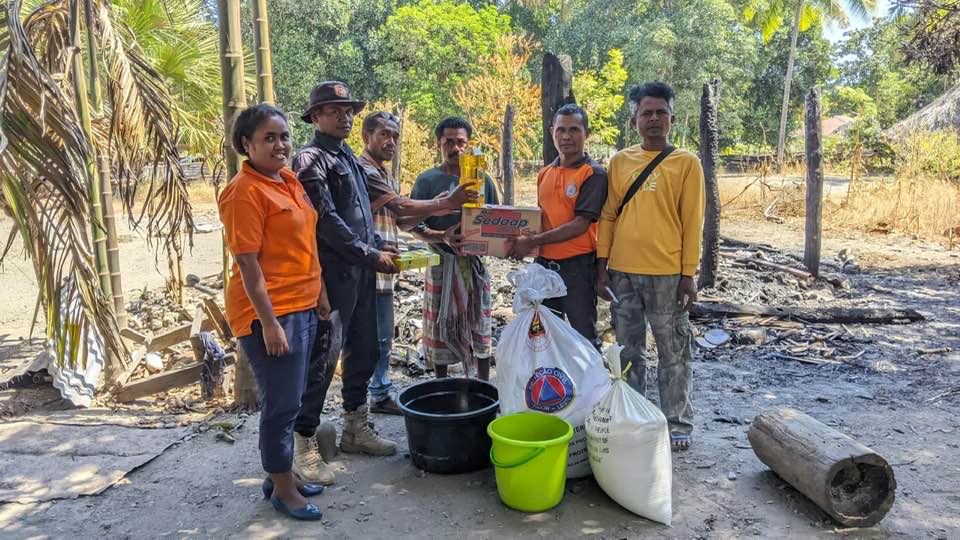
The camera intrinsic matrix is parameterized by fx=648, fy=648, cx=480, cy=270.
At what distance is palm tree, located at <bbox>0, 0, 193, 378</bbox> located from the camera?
3.10 metres

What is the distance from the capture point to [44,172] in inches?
125

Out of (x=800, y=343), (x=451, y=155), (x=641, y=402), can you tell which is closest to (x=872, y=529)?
(x=641, y=402)

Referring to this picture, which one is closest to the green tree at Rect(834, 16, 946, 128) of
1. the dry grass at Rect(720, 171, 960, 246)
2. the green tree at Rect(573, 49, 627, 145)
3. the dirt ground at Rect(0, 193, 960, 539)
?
the green tree at Rect(573, 49, 627, 145)

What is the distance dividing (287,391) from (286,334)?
25cm

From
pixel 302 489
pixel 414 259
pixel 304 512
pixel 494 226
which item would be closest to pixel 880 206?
pixel 494 226

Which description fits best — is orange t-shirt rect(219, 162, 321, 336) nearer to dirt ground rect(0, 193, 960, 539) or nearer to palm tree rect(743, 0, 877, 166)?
dirt ground rect(0, 193, 960, 539)

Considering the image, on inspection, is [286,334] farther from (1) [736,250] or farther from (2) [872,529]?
(1) [736,250]

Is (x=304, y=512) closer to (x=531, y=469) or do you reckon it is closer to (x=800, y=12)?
(x=531, y=469)

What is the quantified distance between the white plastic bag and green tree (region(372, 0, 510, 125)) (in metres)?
21.9

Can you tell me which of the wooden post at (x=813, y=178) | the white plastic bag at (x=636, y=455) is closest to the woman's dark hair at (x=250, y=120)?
the white plastic bag at (x=636, y=455)

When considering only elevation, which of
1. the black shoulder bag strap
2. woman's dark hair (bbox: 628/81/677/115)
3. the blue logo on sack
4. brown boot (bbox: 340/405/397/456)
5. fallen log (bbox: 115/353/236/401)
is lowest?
fallen log (bbox: 115/353/236/401)

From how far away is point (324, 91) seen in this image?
316 cm

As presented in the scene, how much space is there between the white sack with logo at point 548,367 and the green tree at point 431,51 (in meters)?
21.4

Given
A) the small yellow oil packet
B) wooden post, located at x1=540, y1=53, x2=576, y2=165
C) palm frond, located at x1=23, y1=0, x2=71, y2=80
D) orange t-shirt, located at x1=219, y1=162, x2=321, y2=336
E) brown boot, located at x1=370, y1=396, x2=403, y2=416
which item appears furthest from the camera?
wooden post, located at x1=540, y1=53, x2=576, y2=165
